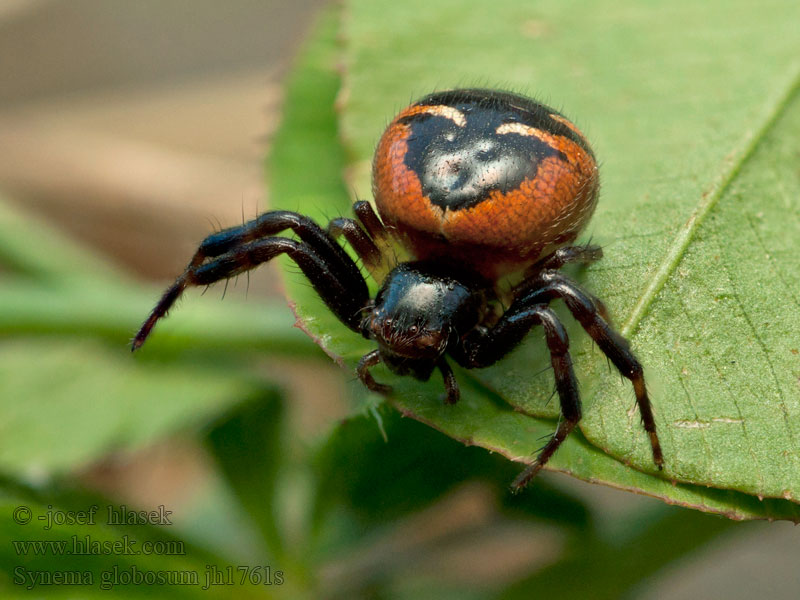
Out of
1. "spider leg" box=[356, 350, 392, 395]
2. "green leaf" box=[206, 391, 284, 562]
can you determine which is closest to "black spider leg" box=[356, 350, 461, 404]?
"spider leg" box=[356, 350, 392, 395]

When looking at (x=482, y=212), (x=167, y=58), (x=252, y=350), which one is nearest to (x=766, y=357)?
(x=482, y=212)

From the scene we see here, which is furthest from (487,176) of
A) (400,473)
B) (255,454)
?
(255,454)

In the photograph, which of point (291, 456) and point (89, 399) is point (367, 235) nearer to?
point (291, 456)

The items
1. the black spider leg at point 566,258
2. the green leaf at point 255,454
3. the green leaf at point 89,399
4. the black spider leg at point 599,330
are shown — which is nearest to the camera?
→ the black spider leg at point 599,330

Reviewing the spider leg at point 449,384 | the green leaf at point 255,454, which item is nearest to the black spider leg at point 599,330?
the spider leg at point 449,384

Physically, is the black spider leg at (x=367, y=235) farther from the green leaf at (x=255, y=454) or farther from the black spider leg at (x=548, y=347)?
the green leaf at (x=255, y=454)

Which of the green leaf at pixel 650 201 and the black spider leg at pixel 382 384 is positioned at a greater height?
the green leaf at pixel 650 201
